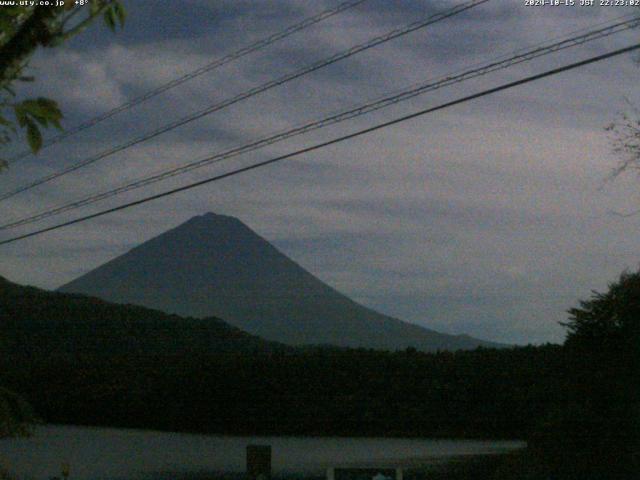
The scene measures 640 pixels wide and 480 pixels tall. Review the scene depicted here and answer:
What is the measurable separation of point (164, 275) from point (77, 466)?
16591 cm

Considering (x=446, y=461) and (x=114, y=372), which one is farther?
(x=114, y=372)

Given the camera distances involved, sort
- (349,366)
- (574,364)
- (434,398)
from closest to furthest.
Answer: (574,364) < (434,398) < (349,366)

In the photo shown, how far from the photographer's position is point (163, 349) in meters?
55.2

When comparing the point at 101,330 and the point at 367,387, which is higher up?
the point at 101,330

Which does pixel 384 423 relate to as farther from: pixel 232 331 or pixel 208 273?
pixel 208 273

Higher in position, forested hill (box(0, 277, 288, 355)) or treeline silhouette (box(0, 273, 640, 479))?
forested hill (box(0, 277, 288, 355))

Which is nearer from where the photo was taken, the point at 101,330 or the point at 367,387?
the point at 367,387

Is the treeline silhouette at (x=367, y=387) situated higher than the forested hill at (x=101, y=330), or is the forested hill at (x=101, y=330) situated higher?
the forested hill at (x=101, y=330)

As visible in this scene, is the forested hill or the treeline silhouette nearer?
the treeline silhouette

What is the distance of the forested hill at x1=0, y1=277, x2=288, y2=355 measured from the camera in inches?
2167

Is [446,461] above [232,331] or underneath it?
underneath

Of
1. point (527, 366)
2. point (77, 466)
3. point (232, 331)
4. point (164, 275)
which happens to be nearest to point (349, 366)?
point (527, 366)

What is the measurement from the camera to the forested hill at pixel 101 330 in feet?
181

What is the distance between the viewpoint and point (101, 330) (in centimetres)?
5706
